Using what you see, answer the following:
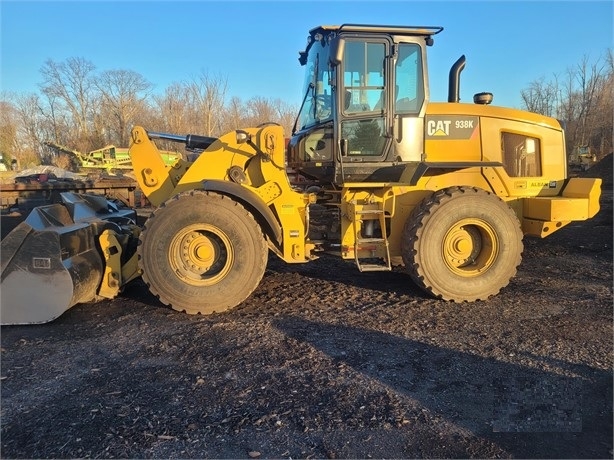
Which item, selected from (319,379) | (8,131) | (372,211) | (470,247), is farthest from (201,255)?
(8,131)

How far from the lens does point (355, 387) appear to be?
10.5 feet

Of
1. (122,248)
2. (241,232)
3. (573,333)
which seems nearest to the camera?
(573,333)

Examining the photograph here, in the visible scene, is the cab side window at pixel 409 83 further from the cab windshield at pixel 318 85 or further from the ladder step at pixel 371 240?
the ladder step at pixel 371 240

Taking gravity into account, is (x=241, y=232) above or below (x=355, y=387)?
above

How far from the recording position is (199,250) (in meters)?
4.88

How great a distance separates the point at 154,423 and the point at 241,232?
2.31 metres

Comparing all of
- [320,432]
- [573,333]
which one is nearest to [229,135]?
[320,432]

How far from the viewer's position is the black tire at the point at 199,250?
15.4 feet

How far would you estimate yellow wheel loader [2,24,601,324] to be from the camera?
477cm

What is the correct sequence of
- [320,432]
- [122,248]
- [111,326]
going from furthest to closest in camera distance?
1. [122,248]
2. [111,326]
3. [320,432]

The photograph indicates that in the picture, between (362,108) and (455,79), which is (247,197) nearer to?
(362,108)

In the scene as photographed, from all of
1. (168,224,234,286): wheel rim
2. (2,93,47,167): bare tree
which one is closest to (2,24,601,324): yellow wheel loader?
(168,224,234,286): wheel rim

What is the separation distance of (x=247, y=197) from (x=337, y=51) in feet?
6.14

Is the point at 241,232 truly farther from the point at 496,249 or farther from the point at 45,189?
the point at 45,189
